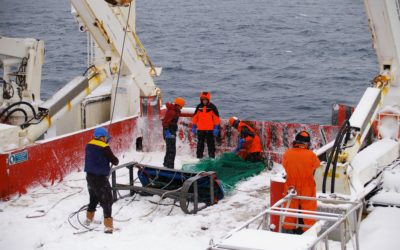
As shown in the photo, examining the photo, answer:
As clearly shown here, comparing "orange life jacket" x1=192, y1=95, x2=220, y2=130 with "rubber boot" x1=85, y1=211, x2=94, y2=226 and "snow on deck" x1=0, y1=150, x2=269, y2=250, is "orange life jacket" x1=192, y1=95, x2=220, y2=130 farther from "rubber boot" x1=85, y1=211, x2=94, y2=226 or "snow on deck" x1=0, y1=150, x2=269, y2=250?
"rubber boot" x1=85, y1=211, x2=94, y2=226

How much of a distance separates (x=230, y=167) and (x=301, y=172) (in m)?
4.64

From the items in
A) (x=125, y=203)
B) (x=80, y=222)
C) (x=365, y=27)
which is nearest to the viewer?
(x=80, y=222)

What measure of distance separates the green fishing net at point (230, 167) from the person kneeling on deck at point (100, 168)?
3239 mm

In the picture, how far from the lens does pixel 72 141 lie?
14391 millimetres

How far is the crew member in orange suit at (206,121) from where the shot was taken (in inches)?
598

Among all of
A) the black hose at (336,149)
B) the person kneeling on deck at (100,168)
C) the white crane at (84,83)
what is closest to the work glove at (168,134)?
the white crane at (84,83)

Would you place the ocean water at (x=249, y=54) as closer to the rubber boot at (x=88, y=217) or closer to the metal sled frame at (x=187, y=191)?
the metal sled frame at (x=187, y=191)

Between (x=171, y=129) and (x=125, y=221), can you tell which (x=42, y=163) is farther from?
(x=171, y=129)

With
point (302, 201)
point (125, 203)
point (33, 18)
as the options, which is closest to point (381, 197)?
point (302, 201)

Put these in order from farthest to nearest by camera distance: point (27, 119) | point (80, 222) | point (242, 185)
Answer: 1. point (27, 119)
2. point (242, 185)
3. point (80, 222)

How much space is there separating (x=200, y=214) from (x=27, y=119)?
4989 millimetres

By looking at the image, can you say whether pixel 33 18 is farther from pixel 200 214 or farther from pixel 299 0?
pixel 200 214

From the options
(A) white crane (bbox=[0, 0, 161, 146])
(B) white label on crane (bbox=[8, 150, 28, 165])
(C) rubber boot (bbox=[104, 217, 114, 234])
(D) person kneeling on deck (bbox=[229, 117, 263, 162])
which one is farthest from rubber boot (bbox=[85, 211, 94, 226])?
(D) person kneeling on deck (bbox=[229, 117, 263, 162])

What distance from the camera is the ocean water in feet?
102
